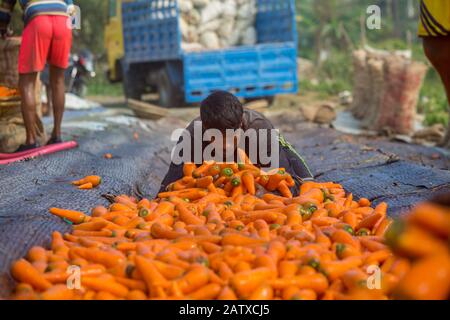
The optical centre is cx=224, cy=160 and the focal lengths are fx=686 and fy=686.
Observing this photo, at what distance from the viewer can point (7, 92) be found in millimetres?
6586

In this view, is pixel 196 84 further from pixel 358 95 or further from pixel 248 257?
pixel 248 257

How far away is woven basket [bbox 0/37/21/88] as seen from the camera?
661 cm

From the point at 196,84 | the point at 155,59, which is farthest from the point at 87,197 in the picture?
the point at 155,59

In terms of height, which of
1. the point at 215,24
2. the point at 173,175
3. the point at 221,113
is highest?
the point at 215,24

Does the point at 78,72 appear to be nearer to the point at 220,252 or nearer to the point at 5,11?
the point at 5,11

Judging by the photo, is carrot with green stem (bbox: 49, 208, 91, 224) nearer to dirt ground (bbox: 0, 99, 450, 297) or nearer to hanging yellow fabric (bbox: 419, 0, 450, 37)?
dirt ground (bbox: 0, 99, 450, 297)

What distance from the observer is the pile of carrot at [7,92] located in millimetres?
6529

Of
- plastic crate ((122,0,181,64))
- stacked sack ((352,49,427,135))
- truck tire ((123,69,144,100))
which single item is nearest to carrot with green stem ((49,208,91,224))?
stacked sack ((352,49,427,135))

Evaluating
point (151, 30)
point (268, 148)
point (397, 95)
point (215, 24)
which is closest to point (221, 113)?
point (268, 148)

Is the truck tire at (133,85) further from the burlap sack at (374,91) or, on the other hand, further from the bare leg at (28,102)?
the bare leg at (28,102)

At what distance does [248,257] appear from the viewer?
283cm

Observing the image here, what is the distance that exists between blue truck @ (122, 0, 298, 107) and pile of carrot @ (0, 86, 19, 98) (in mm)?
5762

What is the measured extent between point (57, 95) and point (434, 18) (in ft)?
11.9

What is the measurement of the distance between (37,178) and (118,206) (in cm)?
130
